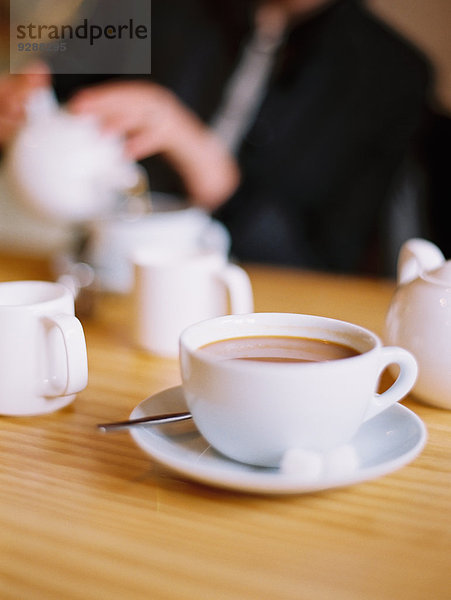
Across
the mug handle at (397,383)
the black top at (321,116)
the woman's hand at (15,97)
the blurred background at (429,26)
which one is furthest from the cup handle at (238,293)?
the blurred background at (429,26)

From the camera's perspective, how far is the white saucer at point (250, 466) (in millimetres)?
444

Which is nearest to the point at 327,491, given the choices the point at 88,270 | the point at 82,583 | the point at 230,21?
the point at 82,583

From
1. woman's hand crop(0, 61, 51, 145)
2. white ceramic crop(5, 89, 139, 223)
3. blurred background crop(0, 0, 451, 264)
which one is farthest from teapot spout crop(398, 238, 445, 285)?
blurred background crop(0, 0, 451, 264)

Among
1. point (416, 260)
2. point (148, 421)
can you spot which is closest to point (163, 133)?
point (416, 260)

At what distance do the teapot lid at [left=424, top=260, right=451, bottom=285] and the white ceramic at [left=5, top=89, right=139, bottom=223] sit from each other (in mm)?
533

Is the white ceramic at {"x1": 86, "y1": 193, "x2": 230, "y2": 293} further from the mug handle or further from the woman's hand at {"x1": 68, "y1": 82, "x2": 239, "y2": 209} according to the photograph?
the mug handle

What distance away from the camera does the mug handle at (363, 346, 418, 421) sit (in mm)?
523

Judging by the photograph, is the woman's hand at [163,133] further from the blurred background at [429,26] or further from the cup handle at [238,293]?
the blurred background at [429,26]

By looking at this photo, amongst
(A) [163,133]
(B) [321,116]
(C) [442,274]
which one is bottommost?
(B) [321,116]

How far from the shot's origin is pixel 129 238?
40.5 inches

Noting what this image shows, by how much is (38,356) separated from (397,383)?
307mm

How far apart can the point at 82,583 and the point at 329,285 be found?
809 millimetres

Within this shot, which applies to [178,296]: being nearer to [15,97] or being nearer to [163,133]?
[15,97]

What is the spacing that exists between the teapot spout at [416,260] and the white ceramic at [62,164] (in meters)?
0.47
